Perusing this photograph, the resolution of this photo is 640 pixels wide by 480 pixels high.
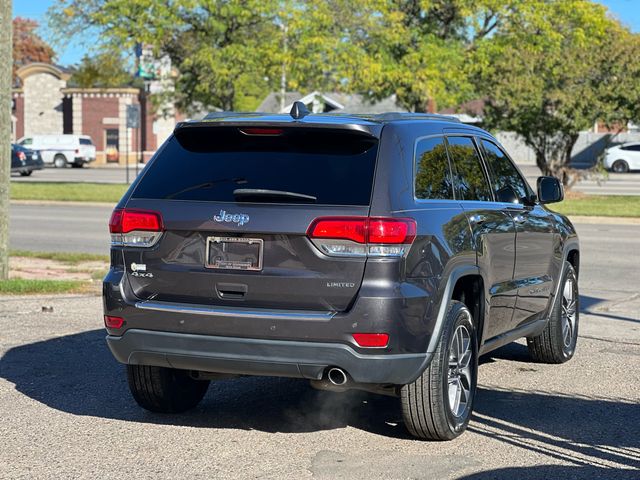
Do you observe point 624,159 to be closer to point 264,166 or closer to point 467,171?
point 467,171

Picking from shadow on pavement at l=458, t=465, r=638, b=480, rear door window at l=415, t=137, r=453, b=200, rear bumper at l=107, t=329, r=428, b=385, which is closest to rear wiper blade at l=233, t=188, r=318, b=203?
rear door window at l=415, t=137, r=453, b=200

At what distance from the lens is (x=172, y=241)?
239 inches

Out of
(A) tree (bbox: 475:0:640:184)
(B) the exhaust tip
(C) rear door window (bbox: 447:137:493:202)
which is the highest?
(A) tree (bbox: 475:0:640:184)

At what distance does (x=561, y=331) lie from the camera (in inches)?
340

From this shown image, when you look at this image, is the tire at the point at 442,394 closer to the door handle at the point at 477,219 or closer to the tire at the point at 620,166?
the door handle at the point at 477,219

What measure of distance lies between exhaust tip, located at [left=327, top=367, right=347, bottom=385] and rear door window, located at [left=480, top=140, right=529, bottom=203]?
7.16ft

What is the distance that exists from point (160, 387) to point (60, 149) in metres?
61.8

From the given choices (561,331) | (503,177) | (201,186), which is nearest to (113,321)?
(201,186)

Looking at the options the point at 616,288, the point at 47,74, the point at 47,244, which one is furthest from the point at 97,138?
the point at 616,288

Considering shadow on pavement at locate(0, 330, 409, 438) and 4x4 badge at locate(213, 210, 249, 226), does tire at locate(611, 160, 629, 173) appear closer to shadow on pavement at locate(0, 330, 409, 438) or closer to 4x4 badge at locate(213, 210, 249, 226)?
shadow on pavement at locate(0, 330, 409, 438)

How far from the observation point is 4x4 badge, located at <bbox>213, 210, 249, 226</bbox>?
590 centimetres

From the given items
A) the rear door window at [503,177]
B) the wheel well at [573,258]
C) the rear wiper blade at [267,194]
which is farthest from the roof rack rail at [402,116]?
the wheel well at [573,258]

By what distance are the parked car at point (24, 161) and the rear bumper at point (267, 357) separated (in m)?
42.9

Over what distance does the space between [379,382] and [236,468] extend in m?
0.86
